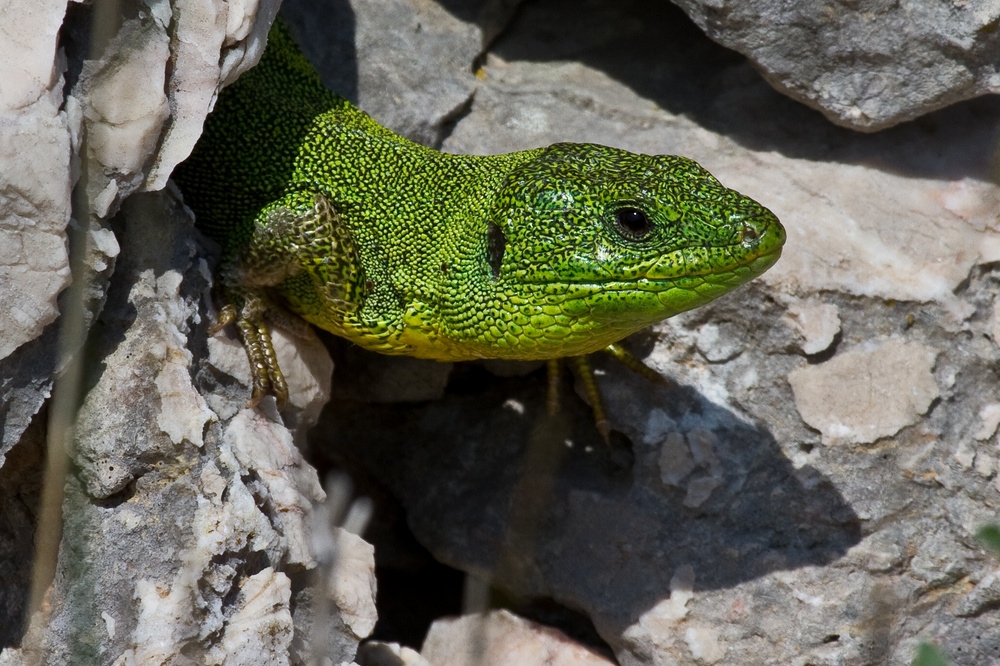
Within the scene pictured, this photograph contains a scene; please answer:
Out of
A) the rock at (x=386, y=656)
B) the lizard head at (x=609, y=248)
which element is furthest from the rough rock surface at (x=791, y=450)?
the lizard head at (x=609, y=248)

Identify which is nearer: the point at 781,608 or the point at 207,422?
the point at 207,422

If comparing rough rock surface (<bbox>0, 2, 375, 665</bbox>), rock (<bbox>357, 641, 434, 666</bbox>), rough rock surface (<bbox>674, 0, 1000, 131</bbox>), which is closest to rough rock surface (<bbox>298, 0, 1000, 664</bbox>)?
rough rock surface (<bbox>674, 0, 1000, 131</bbox>)

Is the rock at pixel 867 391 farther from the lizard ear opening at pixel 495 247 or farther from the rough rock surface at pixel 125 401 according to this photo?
the rough rock surface at pixel 125 401

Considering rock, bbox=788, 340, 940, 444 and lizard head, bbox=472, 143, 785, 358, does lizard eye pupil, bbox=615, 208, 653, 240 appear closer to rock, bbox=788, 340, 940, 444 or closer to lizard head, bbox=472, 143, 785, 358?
lizard head, bbox=472, 143, 785, 358

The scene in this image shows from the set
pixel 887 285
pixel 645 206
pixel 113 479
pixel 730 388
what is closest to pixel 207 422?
pixel 113 479

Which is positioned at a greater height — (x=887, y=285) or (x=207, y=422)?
(x=887, y=285)

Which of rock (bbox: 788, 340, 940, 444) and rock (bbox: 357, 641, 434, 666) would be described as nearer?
rock (bbox: 357, 641, 434, 666)

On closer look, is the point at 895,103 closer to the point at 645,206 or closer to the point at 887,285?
the point at 887,285

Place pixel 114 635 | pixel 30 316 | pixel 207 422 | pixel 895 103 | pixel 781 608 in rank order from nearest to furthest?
1. pixel 30 316
2. pixel 114 635
3. pixel 207 422
4. pixel 781 608
5. pixel 895 103
